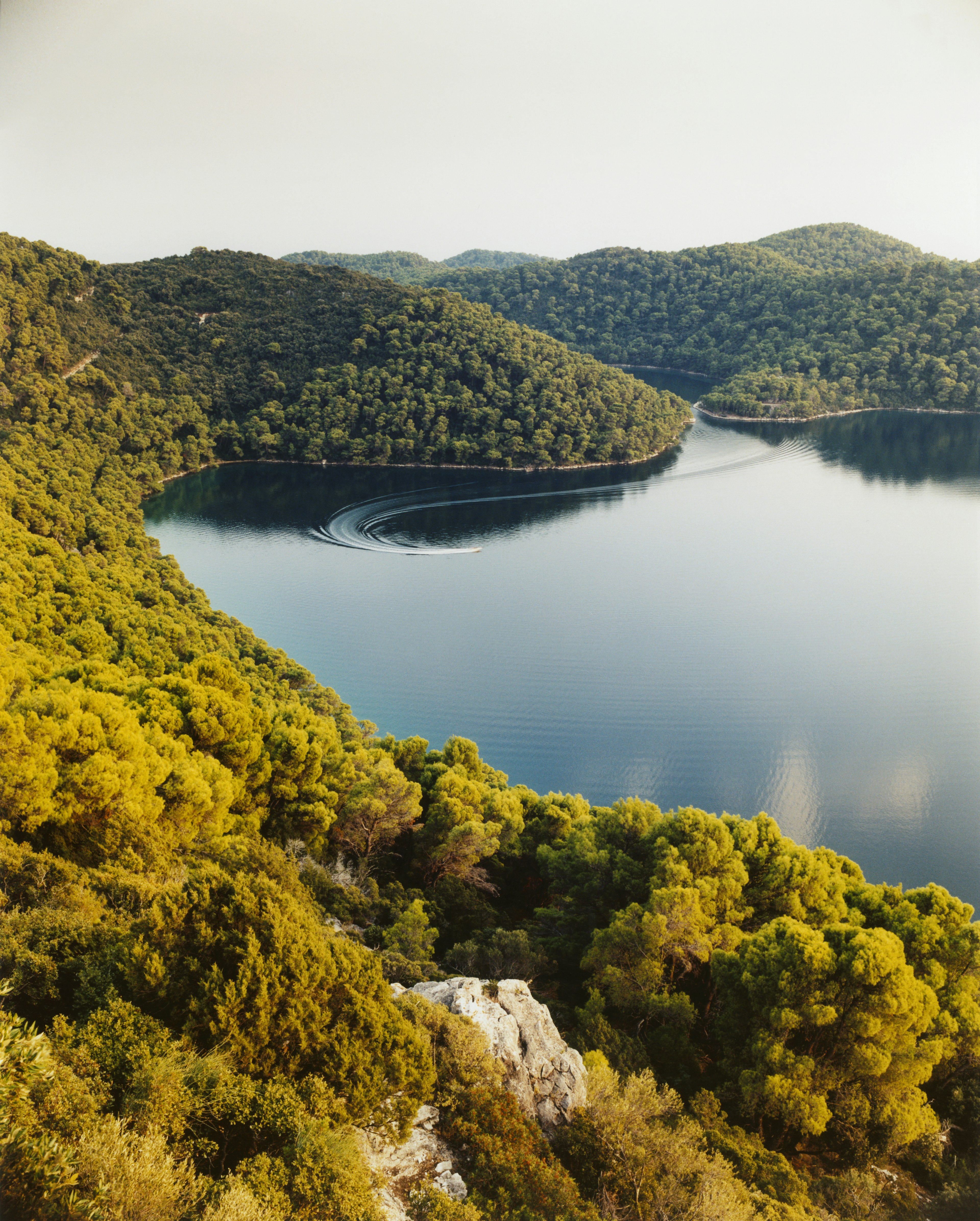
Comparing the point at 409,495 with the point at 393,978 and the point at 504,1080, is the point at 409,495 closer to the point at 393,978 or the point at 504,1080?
the point at 393,978

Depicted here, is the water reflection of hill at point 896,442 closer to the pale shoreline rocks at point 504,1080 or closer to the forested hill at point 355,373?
the forested hill at point 355,373

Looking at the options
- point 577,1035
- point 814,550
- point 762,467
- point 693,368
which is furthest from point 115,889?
point 693,368

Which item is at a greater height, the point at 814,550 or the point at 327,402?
the point at 327,402

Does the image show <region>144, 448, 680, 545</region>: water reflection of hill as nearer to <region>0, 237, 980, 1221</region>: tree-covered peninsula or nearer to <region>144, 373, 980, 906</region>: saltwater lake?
<region>144, 373, 980, 906</region>: saltwater lake

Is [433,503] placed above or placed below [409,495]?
below

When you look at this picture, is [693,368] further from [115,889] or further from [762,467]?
[115,889]

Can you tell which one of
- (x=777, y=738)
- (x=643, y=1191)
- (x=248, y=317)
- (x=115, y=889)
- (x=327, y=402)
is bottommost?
(x=777, y=738)

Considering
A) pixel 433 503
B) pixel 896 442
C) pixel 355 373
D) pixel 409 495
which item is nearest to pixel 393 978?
pixel 433 503
